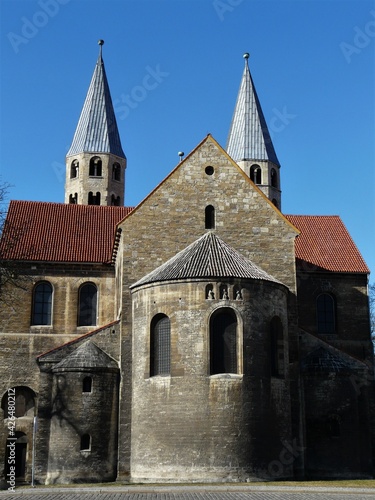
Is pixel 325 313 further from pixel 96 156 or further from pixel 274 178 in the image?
pixel 96 156

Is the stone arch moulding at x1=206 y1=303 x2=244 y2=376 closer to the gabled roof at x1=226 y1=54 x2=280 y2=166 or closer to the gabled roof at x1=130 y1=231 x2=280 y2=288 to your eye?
the gabled roof at x1=130 y1=231 x2=280 y2=288

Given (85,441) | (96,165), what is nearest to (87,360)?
(85,441)

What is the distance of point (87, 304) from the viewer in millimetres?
41656

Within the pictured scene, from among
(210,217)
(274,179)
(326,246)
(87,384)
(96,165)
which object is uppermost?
(96,165)

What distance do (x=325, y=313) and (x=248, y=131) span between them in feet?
77.0

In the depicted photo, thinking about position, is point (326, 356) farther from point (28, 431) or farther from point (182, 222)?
point (28, 431)

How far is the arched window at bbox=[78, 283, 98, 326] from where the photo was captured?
41375 millimetres

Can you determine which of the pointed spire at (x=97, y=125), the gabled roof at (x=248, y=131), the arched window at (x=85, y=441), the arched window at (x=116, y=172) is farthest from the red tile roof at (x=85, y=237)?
the pointed spire at (x=97, y=125)

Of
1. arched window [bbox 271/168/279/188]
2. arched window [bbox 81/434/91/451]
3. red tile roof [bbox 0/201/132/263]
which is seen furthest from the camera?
arched window [bbox 271/168/279/188]

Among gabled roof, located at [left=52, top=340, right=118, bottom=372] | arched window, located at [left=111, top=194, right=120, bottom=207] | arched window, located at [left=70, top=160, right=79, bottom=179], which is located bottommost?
gabled roof, located at [left=52, top=340, right=118, bottom=372]

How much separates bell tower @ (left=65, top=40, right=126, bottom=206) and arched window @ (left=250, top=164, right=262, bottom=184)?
452 inches

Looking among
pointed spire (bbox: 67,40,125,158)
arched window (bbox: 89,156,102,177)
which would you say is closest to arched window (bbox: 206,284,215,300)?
arched window (bbox: 89,156,102,177)

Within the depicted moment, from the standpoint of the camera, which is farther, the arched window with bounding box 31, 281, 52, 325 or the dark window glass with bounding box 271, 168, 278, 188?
the dark window glass with bounding box 271, 168, 278, 188

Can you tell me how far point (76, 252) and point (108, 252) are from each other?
1.89 metres
